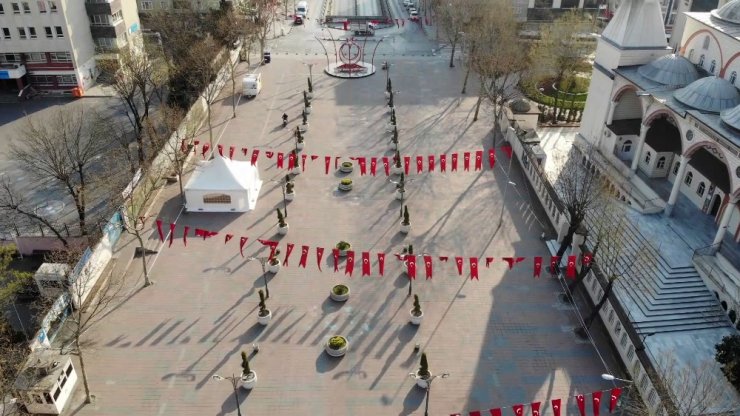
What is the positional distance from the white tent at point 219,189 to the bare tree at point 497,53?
21.0 metres

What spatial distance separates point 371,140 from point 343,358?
85.7 ft

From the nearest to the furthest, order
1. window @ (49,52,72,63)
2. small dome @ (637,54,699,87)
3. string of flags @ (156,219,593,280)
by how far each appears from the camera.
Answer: string of flags @ (156,219,593,280)
small dome @ (637,54,699,87)
window @ (49,52,72,63)

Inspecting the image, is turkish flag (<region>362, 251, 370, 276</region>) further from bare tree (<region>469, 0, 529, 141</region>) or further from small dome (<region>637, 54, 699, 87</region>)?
small dome (<region>637, 54, 699, 87</region>)

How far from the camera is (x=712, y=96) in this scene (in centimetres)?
3638

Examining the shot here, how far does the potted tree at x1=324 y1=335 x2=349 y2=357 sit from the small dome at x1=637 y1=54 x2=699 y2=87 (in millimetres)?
28618

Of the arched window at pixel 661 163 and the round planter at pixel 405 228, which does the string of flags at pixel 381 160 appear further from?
the arched window at pixel 661 163

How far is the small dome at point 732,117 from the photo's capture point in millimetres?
32594

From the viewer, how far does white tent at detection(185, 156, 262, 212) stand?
40.8m

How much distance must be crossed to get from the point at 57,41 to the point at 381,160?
38786 mm

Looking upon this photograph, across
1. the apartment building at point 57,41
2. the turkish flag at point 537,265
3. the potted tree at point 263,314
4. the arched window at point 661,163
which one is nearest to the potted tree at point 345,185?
the potted tree at point 263,314

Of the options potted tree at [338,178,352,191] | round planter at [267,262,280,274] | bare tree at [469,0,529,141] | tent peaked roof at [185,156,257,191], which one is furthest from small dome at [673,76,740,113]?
tent peaked roof at [185,156,257,191]

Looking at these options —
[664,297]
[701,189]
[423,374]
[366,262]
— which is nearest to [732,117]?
[701,189]

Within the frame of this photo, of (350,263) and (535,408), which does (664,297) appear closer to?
(535,408)

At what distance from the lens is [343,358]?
30188 millimetres
